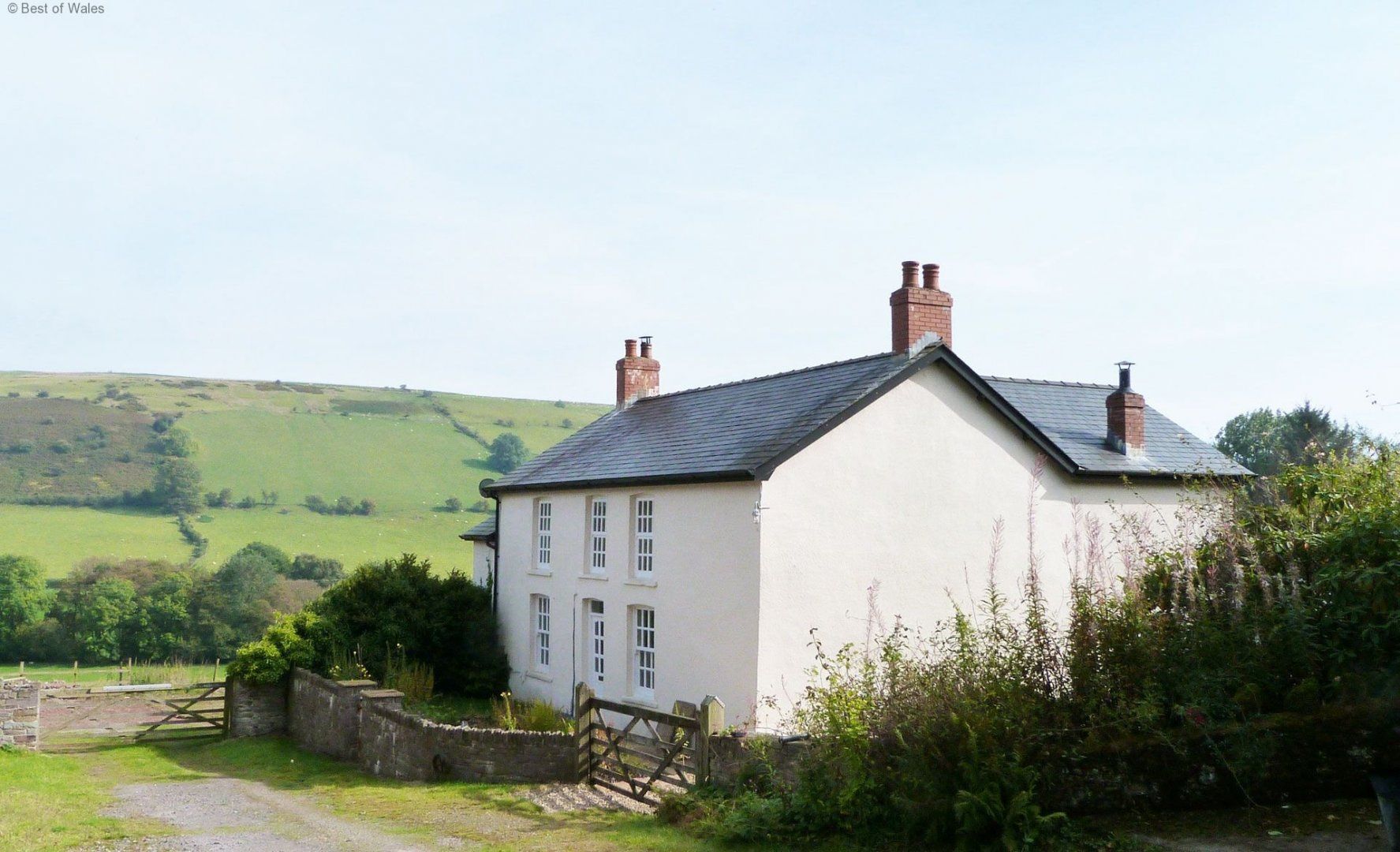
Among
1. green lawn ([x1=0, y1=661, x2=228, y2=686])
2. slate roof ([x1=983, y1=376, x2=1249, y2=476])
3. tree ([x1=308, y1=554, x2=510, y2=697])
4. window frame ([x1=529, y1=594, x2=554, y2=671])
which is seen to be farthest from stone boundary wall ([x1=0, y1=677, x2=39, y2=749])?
slate roof ([x1=983, y1=376, x2=1249, y2=476])

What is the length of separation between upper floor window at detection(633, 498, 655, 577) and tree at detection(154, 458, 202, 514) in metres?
71.6

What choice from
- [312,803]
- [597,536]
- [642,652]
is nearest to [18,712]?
[312,803]

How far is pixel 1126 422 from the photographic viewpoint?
22672 mm

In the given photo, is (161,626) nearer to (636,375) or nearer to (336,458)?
(336,458)

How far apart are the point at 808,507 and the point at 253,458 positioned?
85.4 meters

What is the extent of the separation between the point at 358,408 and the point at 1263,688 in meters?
110

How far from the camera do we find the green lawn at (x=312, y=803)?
1241 centimetres

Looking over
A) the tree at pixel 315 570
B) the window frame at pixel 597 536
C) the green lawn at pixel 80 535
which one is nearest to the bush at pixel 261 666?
the window frame at pixel 597 536

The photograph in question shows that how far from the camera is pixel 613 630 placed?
69.7 ft

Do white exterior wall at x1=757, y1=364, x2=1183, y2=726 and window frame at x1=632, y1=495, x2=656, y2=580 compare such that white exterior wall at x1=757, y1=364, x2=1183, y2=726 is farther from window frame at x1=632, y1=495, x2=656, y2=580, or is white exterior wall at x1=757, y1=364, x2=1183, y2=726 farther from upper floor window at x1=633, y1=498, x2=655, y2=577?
upper floor window at x1=633, y1=498, x2=655, y2=577

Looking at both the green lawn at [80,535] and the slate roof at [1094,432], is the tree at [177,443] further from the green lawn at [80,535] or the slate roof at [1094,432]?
the slate roof at [1094,432]

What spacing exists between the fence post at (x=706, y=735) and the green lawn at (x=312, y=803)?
0.88m

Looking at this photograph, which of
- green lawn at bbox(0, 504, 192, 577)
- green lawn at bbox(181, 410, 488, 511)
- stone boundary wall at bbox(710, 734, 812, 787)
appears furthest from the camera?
green lawn at bbox(181, 410, 488, 511)

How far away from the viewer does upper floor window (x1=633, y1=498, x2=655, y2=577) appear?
66.9 ft
